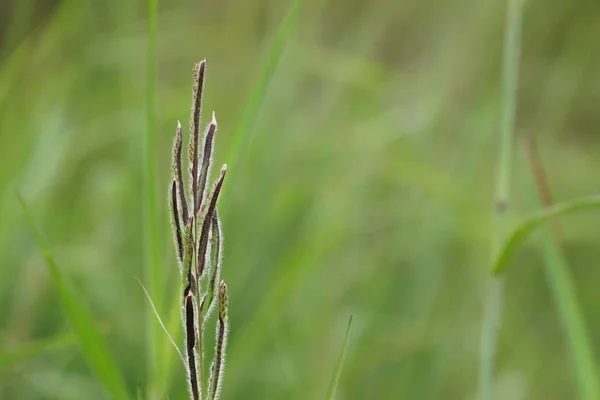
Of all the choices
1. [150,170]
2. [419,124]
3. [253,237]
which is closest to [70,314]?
[150,170]

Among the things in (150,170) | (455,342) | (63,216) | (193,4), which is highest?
(193,4)

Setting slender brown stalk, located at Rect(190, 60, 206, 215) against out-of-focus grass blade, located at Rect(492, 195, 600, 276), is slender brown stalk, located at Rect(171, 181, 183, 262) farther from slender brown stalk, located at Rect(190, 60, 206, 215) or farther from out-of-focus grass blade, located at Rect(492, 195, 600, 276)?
out-of-focus grass blade, located at Rect(492, 195, 600, 276)

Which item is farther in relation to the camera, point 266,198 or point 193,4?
point 193,4

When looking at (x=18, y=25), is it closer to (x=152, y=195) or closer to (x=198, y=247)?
(x=152, y=195)

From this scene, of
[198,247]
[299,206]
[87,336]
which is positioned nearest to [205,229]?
[198,247]

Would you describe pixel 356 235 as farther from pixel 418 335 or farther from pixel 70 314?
pixel 70 314

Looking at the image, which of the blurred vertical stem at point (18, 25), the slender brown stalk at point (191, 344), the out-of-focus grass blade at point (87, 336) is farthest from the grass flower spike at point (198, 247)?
the blurred vertical stem at point (18, 25)
